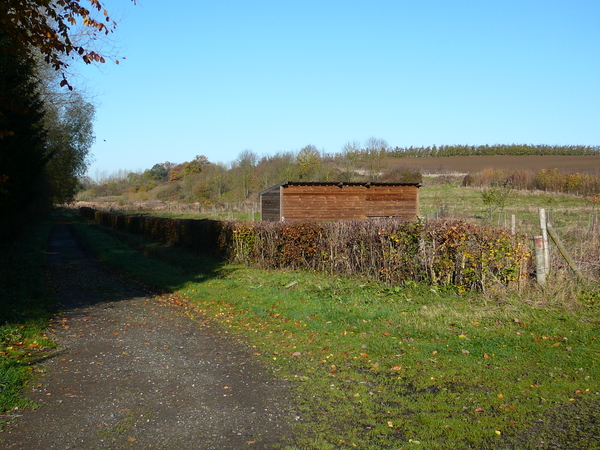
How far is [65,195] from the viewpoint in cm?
4447

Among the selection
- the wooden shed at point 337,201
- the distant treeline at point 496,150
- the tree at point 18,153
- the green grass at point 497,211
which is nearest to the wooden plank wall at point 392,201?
the wooden shed at point 337,201

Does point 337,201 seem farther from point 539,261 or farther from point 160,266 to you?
point 539,261

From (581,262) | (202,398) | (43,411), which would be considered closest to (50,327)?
(43,411)

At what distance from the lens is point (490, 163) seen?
7200 cm

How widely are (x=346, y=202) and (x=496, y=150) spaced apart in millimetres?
62532

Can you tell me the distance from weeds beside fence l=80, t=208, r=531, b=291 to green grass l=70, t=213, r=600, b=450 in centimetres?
51

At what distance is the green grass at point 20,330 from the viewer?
5.65m

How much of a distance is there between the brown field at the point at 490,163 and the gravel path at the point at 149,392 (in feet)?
162

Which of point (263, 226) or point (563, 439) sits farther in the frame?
point (263, 226)

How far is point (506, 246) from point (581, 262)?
1.52 m

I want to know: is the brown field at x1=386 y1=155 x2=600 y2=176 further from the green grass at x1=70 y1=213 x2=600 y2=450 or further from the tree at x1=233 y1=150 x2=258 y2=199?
the green grass at x1=70 y1=213 x2=600 y2=450

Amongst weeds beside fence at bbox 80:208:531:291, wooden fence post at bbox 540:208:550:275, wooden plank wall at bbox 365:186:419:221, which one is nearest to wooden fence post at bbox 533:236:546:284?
wooden fence post at bbox 540:208:550:275

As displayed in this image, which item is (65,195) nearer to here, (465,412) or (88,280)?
(88,280)

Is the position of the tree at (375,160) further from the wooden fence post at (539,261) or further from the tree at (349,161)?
the wooden fence post at (539,261)
